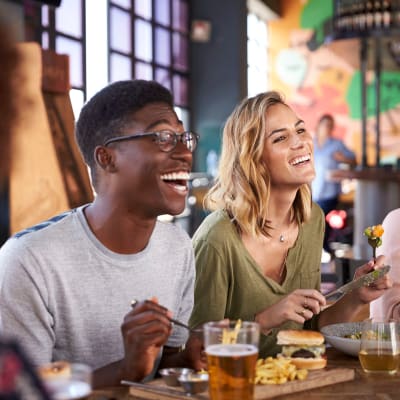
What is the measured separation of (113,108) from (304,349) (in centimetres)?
71

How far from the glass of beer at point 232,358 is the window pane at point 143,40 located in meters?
7.83

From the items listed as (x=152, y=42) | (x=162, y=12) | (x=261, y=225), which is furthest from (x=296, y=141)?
(x=162, y=12)

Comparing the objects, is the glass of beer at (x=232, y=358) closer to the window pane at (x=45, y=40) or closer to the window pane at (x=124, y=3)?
the window pane at (x=45, y=40)

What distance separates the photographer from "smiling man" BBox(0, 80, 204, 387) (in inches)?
66.1

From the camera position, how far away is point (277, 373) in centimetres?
157

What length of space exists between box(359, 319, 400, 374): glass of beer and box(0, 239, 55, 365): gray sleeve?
0.68 meters

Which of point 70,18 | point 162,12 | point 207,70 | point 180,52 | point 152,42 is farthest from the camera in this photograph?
point 207,70

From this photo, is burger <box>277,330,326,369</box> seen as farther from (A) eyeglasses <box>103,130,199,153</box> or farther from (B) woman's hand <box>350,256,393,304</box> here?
(A) eyeglasses <box>103,130,199,153</box>

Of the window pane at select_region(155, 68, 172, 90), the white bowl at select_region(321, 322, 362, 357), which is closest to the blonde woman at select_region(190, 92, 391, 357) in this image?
the white bowl at select_region(321, 322, 362, 357)

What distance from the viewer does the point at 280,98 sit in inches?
103

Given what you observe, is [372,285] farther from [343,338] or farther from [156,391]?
[156,391]

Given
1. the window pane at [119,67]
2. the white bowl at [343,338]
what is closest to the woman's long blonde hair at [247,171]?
the white bowl at [343,338]

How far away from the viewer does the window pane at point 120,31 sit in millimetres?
8242

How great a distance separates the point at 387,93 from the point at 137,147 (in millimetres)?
11337
